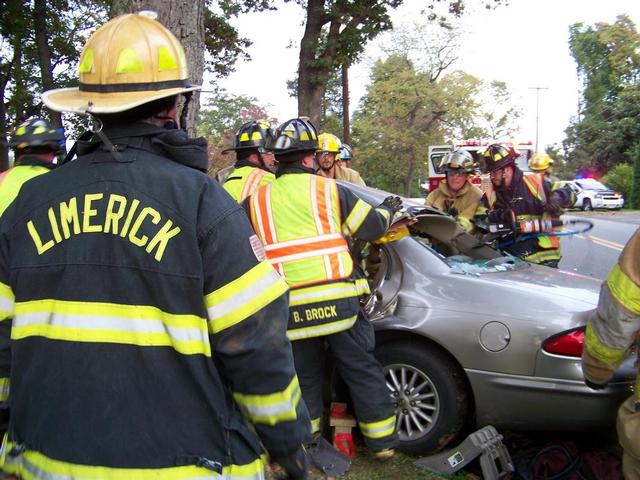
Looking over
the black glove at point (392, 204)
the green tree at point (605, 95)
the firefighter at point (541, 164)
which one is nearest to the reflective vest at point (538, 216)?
the firefighter at point (541, 164)

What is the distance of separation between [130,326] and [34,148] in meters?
3.60

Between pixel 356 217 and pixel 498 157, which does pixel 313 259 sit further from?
pixel 498 157

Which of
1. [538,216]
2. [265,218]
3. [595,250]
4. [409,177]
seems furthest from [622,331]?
[409,177]

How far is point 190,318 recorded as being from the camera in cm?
143

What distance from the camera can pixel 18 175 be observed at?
4.22 meters

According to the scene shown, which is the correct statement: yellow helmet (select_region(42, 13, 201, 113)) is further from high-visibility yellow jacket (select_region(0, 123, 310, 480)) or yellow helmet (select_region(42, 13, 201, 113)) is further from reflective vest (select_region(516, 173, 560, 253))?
reflective vest (select_region(516, 173, 560, 253))

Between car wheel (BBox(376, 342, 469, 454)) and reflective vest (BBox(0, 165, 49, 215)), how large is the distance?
2672 mm

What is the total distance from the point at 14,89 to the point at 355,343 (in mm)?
16963

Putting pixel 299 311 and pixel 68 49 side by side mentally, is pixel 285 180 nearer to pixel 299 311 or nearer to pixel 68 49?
pixel 299 311

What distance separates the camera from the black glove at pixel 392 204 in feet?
11.8

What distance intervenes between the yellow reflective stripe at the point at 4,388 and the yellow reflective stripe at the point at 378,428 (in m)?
2.37

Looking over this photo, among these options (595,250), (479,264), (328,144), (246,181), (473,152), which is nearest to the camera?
(479,264)

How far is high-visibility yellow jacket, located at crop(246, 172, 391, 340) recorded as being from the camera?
10.9 ft

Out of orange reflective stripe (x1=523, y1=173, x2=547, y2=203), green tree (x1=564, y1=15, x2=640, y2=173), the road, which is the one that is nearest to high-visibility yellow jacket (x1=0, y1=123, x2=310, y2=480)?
orange reflective stripe (x1=523, y1=173, x2=547, y2=203)
